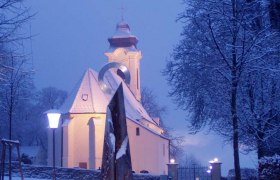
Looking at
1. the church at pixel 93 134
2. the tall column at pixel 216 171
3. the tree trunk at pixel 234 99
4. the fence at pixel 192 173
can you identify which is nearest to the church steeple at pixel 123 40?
the church at pixel 93 134

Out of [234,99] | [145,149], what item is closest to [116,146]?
[234,99]

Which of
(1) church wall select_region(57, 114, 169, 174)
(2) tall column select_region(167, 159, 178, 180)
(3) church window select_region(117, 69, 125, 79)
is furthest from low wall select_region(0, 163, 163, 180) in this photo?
(3) church window select_region(117, 69, 125, 79)

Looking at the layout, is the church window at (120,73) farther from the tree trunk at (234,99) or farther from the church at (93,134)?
the tree trunk at (234,99)

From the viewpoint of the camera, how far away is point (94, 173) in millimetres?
29719

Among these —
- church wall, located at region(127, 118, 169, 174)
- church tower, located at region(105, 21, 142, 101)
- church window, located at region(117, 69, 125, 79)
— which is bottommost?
church wall, located at region(127, 118, 169, 174)

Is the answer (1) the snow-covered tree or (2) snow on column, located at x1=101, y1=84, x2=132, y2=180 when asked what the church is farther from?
(2) snow on column, located at x1=101, y1=84, x2=132, y2=180

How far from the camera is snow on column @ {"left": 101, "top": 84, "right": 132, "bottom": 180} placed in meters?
8.34

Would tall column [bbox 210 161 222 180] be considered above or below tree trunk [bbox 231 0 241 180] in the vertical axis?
below

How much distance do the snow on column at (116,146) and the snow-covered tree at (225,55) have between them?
24.0 feet

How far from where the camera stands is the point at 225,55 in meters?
16.5

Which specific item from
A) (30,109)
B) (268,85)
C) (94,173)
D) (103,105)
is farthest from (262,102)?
(30,109)

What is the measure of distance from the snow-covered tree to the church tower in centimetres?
3336

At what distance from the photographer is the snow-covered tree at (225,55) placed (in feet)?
52.1

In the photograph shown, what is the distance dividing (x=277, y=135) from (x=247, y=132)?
1.49 m
